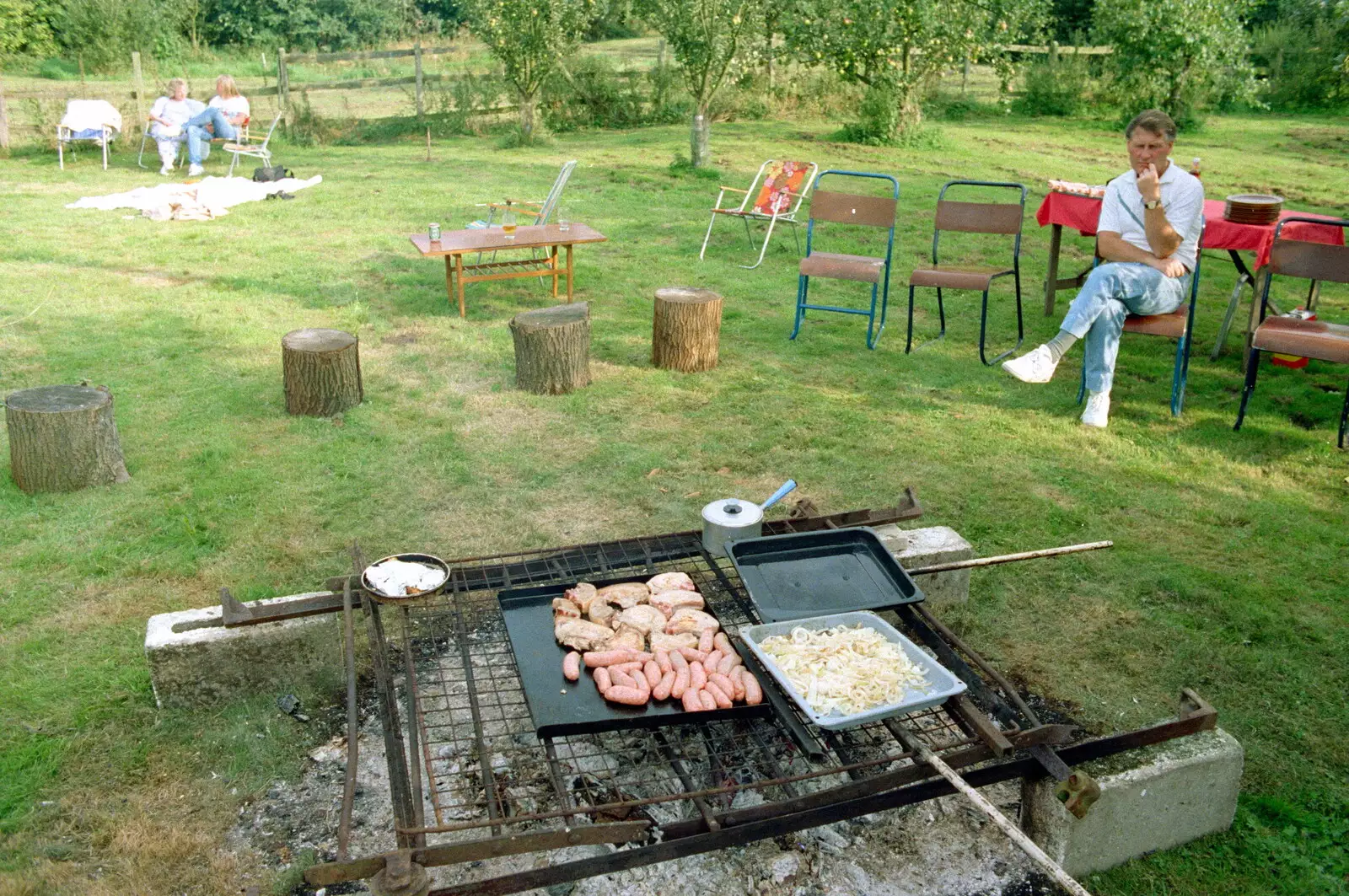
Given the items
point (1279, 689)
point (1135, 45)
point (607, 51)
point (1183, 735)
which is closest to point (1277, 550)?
point (1279, 689)

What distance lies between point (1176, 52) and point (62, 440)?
16596mm

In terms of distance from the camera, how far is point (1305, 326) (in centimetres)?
554

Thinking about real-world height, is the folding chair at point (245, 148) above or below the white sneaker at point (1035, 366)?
above

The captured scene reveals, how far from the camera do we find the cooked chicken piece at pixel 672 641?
3059mm

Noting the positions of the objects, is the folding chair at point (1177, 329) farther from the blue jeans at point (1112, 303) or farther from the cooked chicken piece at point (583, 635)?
the cooked chicken piece at point (583, 635)

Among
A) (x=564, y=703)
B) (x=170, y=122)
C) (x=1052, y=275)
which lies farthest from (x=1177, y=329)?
(x=170, y=122)

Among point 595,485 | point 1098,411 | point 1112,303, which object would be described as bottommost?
point 595,485

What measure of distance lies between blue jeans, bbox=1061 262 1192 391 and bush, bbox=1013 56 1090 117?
1429cm

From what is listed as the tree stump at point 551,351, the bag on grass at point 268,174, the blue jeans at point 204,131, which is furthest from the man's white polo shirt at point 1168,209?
the blue jeans at point 204,131

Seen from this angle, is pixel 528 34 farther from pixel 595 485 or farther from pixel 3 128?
pixel 595 485

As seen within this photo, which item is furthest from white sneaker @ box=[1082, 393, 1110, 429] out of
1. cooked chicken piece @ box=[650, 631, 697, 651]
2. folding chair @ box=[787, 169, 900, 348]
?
cooked chicken piece @ box=[650, 631, 697, 651]

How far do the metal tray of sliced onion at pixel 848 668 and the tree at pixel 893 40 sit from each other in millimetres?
13067

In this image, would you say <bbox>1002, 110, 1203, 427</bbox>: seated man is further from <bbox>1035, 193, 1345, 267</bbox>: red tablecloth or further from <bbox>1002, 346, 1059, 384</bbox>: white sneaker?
<bbox>1035, 193, 1345, 267</bbox>: red tablecloth

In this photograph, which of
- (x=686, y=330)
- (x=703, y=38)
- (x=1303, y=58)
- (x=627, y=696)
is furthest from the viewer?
(x=1303, y=58)
